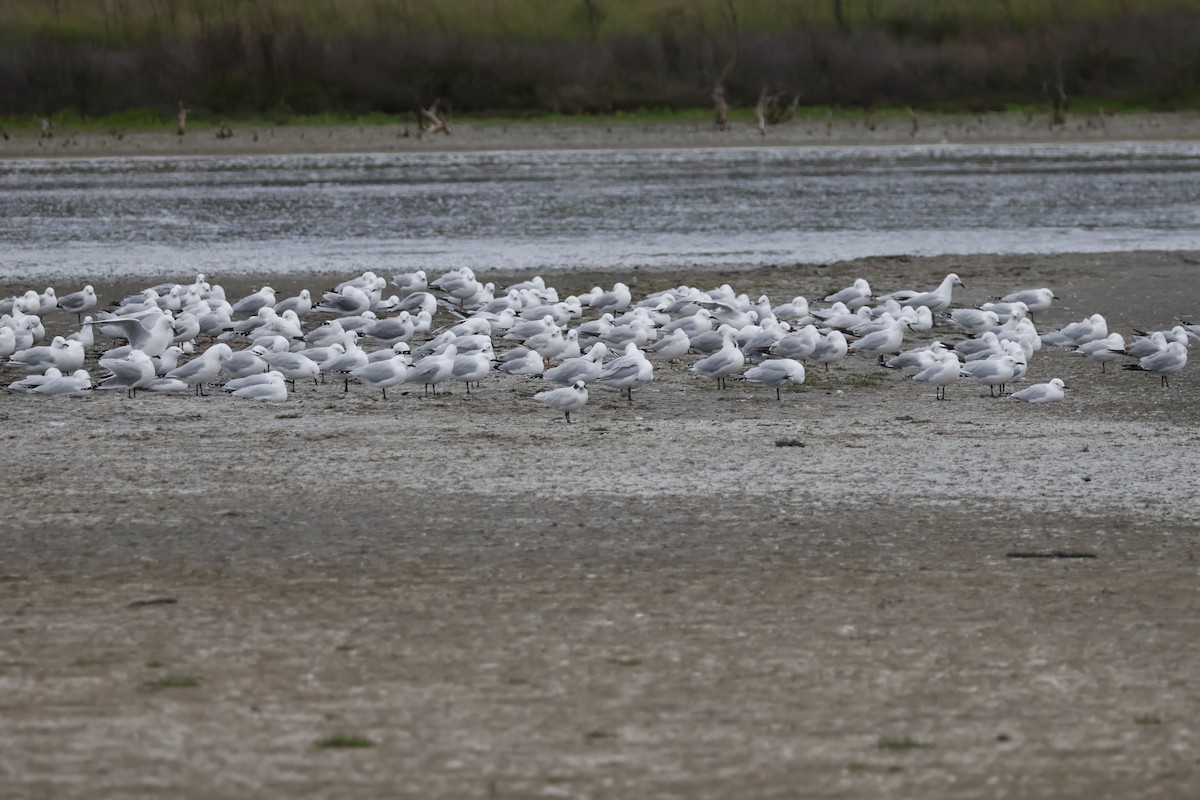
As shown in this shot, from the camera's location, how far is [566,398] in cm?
1345

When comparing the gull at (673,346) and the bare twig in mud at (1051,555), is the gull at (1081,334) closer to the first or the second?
the gull at (673,346)

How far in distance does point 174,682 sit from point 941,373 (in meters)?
8.70

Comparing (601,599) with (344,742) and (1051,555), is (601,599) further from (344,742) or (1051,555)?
(1051,555)

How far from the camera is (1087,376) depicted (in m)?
15.4

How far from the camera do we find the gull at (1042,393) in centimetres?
1377

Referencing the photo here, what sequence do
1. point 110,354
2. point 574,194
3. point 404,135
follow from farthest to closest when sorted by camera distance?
point 404,135, point 574,194, point 110,354

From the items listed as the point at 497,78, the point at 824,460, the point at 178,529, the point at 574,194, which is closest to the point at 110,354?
the point at 178,529

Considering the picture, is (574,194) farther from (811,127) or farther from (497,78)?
(497,78)

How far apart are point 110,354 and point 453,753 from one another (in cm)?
990

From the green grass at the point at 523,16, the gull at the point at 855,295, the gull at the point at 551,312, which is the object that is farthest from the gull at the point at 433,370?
the green grass at the point at 523,16

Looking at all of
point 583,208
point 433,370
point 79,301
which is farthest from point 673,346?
point 583,208

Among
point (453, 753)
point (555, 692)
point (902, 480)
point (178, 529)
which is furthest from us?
point (902, 480)

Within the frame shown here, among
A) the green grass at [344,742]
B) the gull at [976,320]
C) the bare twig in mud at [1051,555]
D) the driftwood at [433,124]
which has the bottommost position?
the driftwood at [433,124]

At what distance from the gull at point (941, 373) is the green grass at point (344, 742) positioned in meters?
8.85
